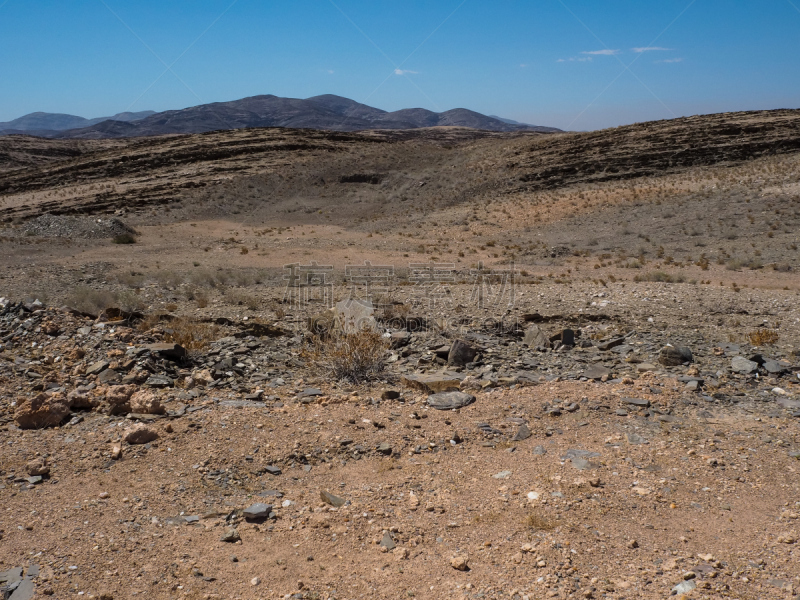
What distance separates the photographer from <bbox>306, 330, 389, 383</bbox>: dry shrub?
643cm

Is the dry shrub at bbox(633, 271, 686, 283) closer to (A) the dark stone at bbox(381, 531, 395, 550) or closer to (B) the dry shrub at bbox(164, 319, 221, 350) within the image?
(B) the dry shrub at bbox(164, 319, 221, 350)

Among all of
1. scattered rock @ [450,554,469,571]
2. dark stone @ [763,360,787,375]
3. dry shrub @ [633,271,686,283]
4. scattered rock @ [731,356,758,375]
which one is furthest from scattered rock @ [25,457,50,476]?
dry shrub @ [633,271,686,283]

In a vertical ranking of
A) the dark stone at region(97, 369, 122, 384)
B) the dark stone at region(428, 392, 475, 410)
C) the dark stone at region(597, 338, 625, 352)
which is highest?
the dark stone at region(597, 338, 625, 352)

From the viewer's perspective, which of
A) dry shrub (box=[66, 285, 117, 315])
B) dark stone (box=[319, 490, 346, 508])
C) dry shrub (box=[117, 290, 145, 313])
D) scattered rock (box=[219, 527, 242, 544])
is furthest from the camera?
dry shrub (box=[66, 285, 117, 315])

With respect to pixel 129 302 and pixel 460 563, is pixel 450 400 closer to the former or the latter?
pixel 460 563

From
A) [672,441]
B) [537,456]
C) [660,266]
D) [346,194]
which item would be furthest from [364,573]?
[346,194]

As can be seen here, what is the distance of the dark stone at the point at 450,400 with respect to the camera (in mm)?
5566

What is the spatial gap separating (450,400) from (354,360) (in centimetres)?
137

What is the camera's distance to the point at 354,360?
6445 millimetres

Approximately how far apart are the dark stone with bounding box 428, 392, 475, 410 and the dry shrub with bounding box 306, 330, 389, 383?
3.22 ft

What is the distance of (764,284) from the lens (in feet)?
40.8

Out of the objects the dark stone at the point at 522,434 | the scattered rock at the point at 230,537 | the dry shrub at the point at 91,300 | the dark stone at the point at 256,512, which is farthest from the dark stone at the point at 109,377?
the dark stone at the point at 522,434

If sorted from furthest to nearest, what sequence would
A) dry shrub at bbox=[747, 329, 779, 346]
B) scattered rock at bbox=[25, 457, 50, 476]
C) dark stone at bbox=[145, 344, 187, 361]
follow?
dry shrub at bbox=[747, 329, 779, 346] < dark stone at bbox=[145, 344, 187, 361] < scattered rock at bbox=[25, 457, 50, 476]

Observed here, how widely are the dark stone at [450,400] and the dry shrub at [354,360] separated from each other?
0.98 m
